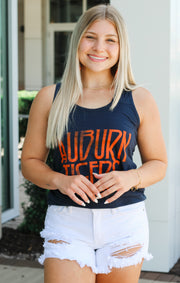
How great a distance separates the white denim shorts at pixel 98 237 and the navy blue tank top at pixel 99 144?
4cm

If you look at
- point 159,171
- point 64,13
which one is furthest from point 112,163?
point 64,13

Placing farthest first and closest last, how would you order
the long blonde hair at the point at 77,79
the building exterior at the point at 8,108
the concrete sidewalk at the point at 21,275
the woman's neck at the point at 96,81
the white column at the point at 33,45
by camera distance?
1. the white column at the point at 33,45
2. the building exterior at the point at 8,108
3. the concrete sidewalk at the point at 21,275
4. the woman's neck at the point at 96,81
5. the long blonde hair at the point at 77,79

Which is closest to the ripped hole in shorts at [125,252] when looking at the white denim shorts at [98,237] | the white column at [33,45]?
the white denim shorts at [98,237]

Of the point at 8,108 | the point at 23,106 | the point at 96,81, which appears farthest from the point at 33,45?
the point at 96,81

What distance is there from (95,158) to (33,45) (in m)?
Result: 13.5

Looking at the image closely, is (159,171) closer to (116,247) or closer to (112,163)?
(112,163)

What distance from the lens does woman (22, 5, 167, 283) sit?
2.13 metres

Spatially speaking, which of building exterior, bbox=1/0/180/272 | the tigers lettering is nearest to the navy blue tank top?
the tigers lettering

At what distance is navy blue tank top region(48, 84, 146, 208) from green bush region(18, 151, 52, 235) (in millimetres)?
3130

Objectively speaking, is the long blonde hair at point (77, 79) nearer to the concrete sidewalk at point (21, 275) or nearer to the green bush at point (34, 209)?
the concrete sidewalk at point (21, 275)

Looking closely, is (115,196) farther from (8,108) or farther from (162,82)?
(8,108)

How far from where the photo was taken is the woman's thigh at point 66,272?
210 cm

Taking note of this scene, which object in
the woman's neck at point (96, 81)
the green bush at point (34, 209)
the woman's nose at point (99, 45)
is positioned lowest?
the green bush at point (34, 209)

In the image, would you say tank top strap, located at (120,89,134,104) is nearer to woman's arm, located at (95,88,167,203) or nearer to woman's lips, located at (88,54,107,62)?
woman's arm, located at (95,88,167,203)
